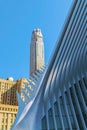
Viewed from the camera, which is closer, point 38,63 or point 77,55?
point 77,55

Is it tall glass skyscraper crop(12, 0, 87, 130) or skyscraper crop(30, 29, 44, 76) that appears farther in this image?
skyscraper crop(30, 29, 44, 76)

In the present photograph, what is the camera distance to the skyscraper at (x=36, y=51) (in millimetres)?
152250

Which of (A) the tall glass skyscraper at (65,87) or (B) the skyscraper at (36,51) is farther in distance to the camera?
(B) the skyscraper at (36,51)

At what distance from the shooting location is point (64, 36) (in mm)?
38750

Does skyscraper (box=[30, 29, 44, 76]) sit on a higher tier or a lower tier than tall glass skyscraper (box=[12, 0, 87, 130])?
higher

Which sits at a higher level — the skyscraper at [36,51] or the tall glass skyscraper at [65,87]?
the skyscraper at [36,51]

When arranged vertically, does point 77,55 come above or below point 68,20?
below

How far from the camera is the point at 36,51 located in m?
154

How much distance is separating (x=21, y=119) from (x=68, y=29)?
12.7 m

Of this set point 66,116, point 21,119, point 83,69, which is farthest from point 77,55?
point 21,119

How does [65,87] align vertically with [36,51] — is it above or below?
below

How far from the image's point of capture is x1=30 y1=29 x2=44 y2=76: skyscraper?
15225 centimetres

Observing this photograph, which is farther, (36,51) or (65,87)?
(36,51)

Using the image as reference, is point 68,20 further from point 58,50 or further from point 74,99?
point 74,99
